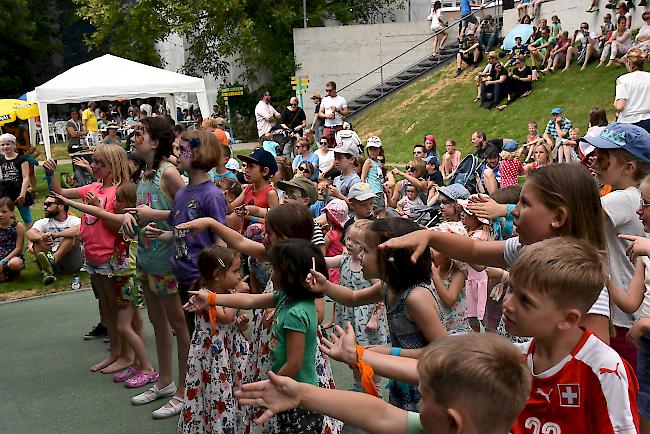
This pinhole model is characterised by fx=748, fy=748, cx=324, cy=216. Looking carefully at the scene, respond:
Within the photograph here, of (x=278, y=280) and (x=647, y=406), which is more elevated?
(x=278, y=280)

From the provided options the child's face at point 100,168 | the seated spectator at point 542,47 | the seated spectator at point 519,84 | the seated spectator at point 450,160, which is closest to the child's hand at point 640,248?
the child's face at point 100,168

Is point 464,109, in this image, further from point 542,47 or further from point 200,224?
point 200,224

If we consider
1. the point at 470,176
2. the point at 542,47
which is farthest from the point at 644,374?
the point at 542,47

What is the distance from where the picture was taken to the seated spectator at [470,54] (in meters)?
23.9

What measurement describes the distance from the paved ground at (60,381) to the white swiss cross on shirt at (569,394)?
11.5ft

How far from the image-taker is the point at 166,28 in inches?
1166

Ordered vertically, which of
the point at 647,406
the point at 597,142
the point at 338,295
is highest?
the point at 597,142

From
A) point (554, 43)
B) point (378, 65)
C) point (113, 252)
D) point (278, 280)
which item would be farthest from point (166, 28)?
point (278, 280)

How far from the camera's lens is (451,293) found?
4.91m

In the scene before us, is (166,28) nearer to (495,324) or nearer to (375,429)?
(495,324)

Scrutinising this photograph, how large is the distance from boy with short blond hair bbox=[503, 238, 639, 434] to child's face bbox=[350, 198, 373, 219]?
158 inches

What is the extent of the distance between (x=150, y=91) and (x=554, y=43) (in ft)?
36.0

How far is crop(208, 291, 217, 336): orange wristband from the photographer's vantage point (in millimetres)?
3987

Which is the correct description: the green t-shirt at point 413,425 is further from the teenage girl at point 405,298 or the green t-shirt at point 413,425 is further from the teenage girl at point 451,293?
the teenage girl at point 451,293
